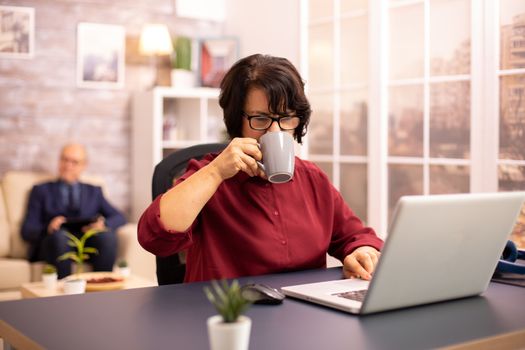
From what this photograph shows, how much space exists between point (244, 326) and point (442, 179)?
10.4 ft

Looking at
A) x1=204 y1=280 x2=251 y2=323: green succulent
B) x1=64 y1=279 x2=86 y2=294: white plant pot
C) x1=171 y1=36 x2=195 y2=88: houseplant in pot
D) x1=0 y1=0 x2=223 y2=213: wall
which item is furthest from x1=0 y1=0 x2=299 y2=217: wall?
x1=204 y1=280 x2=251 y2=323: green succulent

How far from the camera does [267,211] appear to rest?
5.97 feet

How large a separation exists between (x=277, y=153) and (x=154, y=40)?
378 centimetres

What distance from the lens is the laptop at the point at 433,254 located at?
1.24 meters

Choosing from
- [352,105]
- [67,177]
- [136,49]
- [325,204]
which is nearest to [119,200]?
[67,177]

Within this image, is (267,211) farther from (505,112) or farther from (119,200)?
(119,200)

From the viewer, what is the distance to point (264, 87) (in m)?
1.83

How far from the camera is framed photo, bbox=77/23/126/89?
17.1 feet

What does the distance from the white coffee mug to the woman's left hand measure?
26cm

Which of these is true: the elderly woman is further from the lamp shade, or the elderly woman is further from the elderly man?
the lamp shade

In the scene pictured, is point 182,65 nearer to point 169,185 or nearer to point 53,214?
point 53,214

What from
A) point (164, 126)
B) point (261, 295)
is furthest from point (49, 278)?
point (261, 295)

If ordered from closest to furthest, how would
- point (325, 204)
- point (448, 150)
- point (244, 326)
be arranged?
1. point (244, 326)
2. point (325, 204)
3. point (448, 150)

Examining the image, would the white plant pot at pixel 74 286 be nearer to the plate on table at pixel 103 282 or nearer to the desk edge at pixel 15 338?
the plate on table at pixel 103 282
